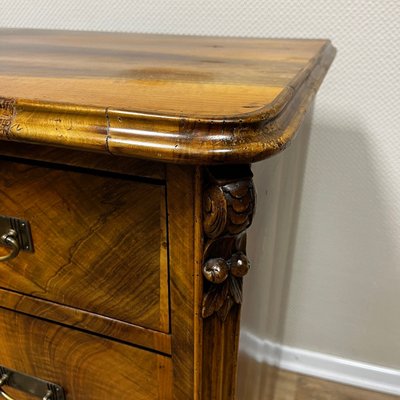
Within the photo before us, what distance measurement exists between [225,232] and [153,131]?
0.35ft

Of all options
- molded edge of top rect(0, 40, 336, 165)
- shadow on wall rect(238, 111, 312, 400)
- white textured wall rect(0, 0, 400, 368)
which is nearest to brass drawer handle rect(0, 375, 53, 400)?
shadow on wall rect(238, 111, 312, 400)

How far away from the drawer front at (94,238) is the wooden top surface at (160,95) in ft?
0.22

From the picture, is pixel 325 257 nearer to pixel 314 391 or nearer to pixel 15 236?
pixel 314 391

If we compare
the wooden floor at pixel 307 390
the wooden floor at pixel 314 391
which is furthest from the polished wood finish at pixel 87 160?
the wooden floor at pixel 314 391

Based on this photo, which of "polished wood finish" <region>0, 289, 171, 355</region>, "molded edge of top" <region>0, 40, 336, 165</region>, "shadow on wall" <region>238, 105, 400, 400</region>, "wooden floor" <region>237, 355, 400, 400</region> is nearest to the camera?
"molded edge of top" <region>0, 40, 336, 165</region>

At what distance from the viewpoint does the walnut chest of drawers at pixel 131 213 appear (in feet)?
1.15

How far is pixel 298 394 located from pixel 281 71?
0.89m

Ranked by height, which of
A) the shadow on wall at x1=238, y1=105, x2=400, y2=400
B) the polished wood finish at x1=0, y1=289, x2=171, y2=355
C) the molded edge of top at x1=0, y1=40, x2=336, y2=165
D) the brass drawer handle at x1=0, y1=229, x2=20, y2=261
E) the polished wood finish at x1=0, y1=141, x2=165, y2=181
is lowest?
the shadow on wall at x1=238, y1=105, x2=400, y2=400

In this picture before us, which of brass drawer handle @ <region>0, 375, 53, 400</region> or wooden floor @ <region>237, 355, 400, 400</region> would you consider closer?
brass drawer handle @ <region>0, 375, 53, 400</region>

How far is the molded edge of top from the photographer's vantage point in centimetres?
33

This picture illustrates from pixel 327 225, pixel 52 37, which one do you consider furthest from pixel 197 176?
pixel 327 225

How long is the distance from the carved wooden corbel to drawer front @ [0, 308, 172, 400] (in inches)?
4.0

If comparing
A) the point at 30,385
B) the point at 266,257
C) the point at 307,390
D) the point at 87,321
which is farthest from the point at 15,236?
the point at 307,390

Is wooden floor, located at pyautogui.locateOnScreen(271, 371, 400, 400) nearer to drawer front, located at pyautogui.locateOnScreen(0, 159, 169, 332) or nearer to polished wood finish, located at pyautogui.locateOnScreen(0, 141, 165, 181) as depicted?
drawer front, located at pyautogui.locateOnScreen(0, 159, 169, 332)
